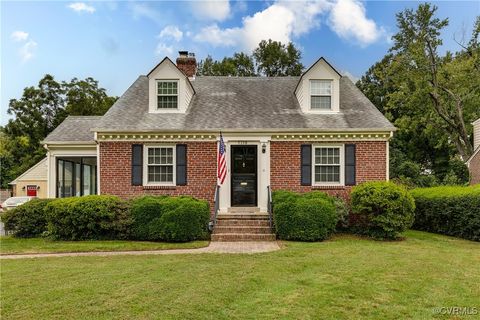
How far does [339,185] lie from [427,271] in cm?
625

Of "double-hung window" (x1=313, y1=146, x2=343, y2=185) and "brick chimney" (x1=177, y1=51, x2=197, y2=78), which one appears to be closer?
"double-hung window" (x1=313, y1=146, x2=343, y2=185)

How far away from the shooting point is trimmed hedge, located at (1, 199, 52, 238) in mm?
11797

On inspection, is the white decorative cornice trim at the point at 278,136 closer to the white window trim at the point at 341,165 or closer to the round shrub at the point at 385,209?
the white window trim at the point at 341,165

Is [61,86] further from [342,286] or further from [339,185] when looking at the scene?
[342,286]

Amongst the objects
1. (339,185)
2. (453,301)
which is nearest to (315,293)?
(453,301)

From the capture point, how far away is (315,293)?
564cm

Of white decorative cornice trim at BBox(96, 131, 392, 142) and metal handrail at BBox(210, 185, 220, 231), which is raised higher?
white decorative cornice trim at BBox(96, 131, 392, 142)

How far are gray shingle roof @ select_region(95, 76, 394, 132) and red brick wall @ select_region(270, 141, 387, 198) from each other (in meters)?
0.67

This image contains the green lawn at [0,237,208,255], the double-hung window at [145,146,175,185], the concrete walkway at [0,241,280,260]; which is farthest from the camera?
the double-hung window at [145,146,175,185]

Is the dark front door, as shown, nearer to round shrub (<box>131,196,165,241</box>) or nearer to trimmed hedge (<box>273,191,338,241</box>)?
trimmed hedge (<box>273,191,338,241</box>)

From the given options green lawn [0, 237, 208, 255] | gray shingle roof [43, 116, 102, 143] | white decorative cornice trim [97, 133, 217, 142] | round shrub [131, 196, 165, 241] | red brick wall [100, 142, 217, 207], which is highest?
gray shingle roof [43, 116, 102, 143]

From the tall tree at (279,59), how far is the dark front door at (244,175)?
2433cm

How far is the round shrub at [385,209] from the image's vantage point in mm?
11156

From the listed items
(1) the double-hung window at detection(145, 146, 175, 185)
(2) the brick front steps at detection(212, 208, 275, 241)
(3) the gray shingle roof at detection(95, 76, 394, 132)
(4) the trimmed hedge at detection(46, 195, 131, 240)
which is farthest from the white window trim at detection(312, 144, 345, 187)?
(4) the trimmed hedge at detection(46, 195, 131, 240)
